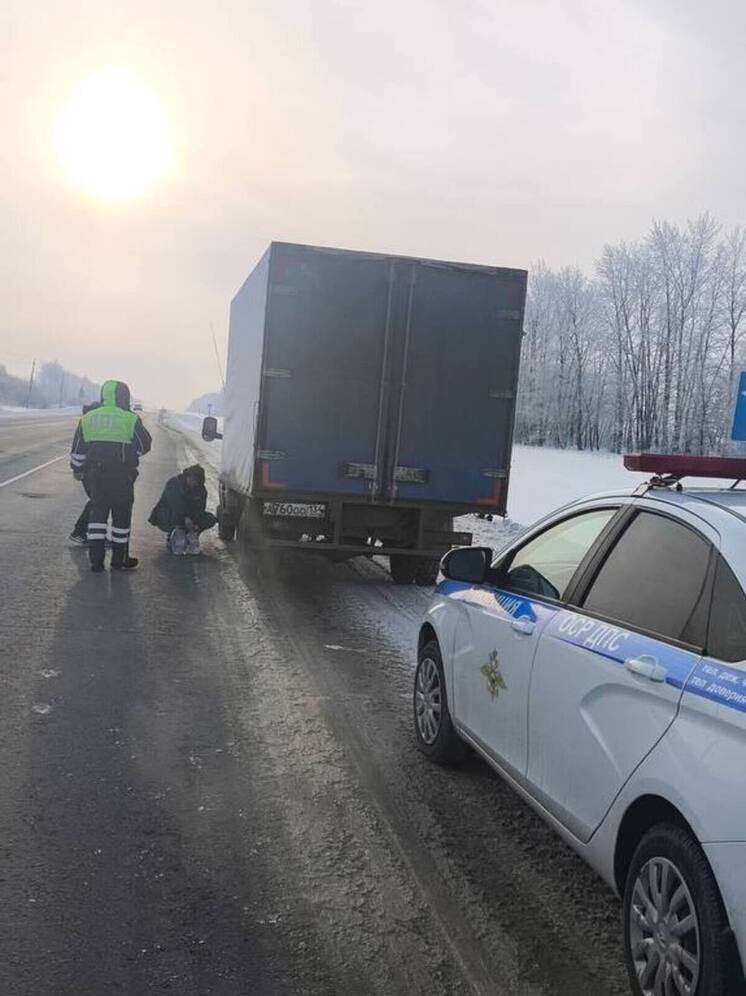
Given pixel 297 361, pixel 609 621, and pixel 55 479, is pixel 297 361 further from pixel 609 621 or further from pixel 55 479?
pixel 55 479

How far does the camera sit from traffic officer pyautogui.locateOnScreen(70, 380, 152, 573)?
372 inches

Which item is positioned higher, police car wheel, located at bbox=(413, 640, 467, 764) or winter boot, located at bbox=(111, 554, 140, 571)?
police car wheel, located at bbox=(413, 640, 467, 764)

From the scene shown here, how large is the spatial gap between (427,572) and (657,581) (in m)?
7.04

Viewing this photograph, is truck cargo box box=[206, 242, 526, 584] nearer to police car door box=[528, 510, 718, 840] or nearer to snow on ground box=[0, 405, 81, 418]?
police car door box=[528, 510, 718, 840]

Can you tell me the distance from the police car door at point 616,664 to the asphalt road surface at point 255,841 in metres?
0.48

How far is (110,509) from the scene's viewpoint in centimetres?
958

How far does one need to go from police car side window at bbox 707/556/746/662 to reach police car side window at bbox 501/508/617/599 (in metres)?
0.85

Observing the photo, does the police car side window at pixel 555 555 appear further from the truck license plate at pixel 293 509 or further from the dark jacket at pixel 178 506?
the dark jacket at pixel 178 506

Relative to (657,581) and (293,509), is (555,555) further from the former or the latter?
(293,509)

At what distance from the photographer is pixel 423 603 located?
897cm

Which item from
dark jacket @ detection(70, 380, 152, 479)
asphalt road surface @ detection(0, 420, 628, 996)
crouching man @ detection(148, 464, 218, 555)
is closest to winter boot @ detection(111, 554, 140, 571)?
dark jacket @ detection(70, 380, 152, 479)

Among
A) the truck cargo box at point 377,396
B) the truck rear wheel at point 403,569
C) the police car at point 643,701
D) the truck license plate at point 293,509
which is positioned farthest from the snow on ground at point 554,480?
the police car at point 643,701

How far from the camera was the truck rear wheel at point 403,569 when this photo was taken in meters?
9.95

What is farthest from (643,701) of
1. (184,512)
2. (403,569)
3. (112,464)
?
(184,512)
